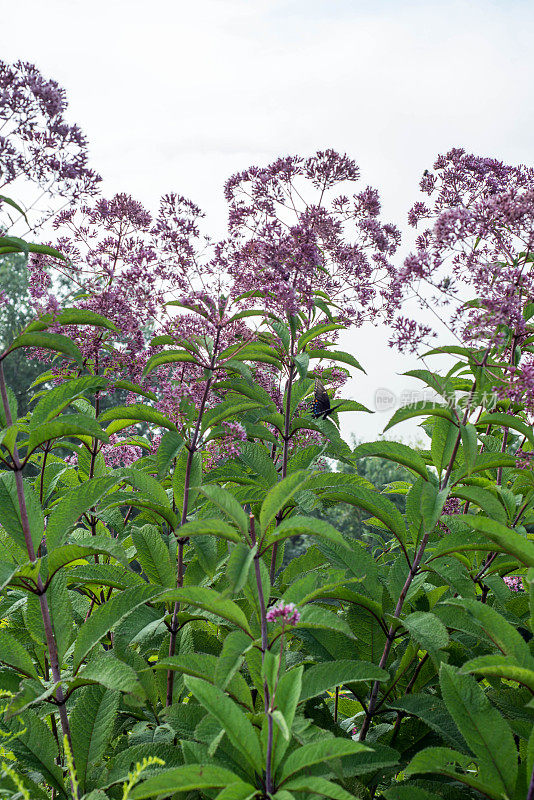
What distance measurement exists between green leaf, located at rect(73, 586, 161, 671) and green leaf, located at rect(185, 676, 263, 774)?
1.58 feet

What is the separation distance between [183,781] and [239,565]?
0.54 m

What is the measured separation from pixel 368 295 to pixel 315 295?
67 cm

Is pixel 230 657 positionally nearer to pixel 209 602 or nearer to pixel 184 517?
pixel 209 602

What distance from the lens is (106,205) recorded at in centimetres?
342

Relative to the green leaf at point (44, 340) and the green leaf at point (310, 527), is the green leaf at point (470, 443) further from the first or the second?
the green leaf at point (44, 340)

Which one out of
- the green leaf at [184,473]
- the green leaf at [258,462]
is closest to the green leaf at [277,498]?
the green leaf at [184,473]

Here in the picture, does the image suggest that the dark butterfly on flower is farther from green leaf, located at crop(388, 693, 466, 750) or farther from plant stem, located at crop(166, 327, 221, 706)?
green leaf, located at crop(388, 693, 466, 750)

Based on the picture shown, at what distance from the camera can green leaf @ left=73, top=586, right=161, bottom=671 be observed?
2.25 metres

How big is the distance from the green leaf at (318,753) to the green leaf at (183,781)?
14cm

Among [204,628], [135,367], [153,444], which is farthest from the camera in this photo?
[153,444]

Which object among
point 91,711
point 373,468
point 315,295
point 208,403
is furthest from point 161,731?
point 373,468

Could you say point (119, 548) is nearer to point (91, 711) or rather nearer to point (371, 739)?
point (91, 711)

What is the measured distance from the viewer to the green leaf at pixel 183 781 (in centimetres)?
168

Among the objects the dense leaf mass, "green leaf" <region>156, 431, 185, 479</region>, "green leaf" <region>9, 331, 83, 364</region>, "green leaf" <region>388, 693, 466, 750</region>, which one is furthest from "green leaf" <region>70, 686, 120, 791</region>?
"green leaf" <region>9, 331, 83, 364</region>
